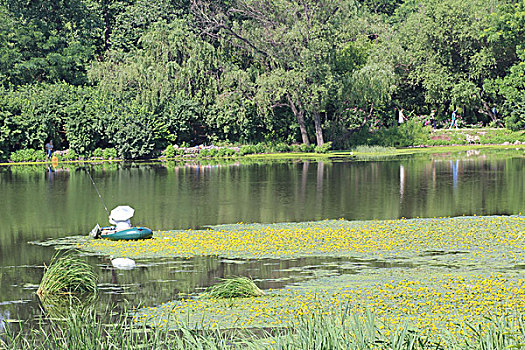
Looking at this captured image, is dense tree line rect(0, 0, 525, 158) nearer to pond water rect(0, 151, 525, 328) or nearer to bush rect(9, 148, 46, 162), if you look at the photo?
bush rect(9, 148, 46, 162)

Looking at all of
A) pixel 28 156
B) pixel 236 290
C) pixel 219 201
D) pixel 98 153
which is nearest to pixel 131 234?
pixel 236 290

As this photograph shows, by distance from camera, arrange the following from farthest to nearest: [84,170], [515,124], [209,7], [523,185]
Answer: [209,7] → [515,124] → [84,170] → [523,185]

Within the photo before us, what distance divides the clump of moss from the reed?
2431mm

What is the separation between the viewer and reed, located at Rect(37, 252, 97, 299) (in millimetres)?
13539

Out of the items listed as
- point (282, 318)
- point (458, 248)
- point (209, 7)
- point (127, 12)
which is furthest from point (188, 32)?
point (282, 318)

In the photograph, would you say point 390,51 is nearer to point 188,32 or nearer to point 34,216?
point 188,32

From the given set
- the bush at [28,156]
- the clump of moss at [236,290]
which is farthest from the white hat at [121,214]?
the bush at [28,156]

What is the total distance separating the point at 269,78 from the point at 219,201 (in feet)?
84.6

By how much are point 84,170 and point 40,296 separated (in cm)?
3272

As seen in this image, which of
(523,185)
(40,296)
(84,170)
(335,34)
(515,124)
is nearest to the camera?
(40,296)

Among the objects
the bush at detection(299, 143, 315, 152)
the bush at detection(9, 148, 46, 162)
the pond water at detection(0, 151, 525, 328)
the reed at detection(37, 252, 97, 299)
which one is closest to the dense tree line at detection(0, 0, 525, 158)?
the bush at detection(9, 148, 46, 162)

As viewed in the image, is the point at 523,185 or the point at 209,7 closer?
the point at 523,185

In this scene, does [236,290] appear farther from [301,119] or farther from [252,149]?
[301,119]

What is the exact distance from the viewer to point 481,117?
6141 centimetres
